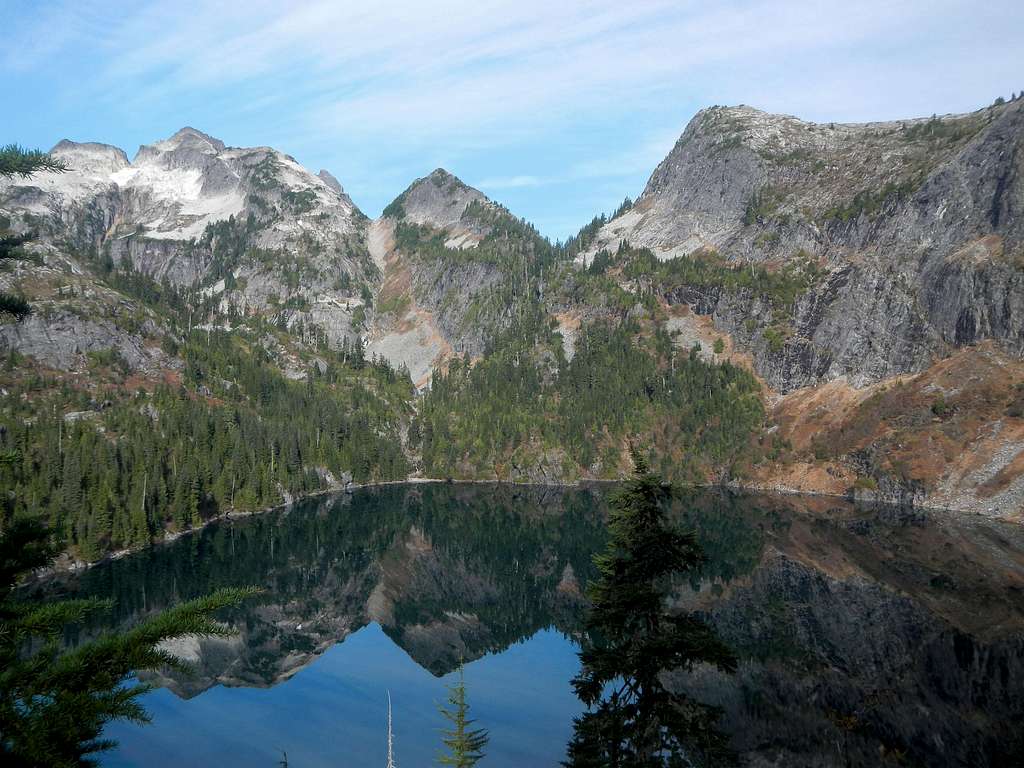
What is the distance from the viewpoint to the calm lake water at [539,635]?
1729 inches

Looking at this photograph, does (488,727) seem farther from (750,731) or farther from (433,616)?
(433,616)

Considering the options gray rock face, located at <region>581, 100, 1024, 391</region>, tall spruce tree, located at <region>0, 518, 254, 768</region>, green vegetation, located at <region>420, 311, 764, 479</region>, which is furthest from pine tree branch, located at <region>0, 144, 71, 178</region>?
gray rock face, located at <region>581, 100, 1024, 391</region>

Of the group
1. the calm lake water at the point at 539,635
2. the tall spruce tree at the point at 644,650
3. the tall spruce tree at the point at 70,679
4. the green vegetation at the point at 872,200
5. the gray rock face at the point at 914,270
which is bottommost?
the calm lake water at the point at 539,635

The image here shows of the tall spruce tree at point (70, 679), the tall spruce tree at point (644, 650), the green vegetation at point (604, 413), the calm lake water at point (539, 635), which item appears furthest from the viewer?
the green vegetation at point (604, 413)

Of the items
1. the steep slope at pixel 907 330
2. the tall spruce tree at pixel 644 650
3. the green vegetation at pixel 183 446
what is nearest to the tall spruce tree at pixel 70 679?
the tall spruce tree at pixel 644 650

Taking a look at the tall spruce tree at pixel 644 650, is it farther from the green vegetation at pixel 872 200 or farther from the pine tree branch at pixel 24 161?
the green vegetation at pixel 872 200

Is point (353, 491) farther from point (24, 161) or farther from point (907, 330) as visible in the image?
point (24, 161)

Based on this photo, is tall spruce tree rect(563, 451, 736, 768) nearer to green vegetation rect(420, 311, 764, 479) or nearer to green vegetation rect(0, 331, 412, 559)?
green vegetation rect(0, 331, 412, 559)

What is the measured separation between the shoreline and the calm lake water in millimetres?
3424

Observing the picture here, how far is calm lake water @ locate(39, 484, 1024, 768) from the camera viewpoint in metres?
43.9

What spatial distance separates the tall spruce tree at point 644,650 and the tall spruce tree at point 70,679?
46.6 ft

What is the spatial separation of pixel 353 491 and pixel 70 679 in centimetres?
15664

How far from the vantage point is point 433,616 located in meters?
77.4

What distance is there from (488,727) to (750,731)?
17.4 m
